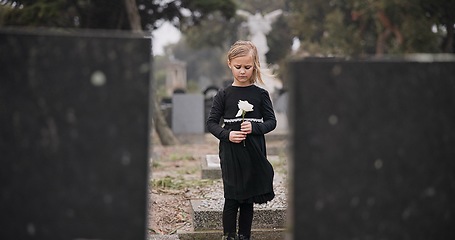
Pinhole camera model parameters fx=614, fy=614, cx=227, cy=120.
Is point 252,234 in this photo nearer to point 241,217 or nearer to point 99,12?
point 241,217

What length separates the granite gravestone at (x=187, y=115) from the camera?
1509cm

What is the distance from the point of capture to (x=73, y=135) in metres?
2.16

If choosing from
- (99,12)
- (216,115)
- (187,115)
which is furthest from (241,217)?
(99,12)

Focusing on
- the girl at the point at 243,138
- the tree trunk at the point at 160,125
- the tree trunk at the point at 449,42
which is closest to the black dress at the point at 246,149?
the girl at the point at 243,138

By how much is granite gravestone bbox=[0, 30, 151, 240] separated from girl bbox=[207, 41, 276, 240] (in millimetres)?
1776

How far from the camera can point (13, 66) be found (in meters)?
2.14

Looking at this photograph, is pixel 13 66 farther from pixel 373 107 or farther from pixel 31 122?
pixel 373 107

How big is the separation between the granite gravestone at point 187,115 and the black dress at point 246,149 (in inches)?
430

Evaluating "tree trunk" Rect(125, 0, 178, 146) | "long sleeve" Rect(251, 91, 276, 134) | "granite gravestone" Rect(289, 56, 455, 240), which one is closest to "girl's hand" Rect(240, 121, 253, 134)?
"long sleeve" Rect(251, 91, 276, 134)

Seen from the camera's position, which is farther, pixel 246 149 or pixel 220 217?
pixel 220 217

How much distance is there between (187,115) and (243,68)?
11.2 metres

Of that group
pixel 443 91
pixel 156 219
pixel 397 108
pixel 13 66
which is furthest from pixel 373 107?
pixel 156 219

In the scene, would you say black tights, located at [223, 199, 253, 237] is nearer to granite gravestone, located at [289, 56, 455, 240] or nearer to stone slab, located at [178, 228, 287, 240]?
stone slab, located at [178, 228, 287, 240]

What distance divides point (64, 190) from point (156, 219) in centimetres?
314
